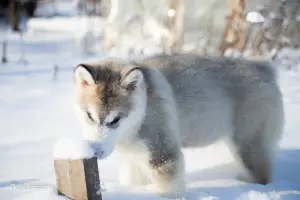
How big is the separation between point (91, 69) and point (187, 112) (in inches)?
37.6

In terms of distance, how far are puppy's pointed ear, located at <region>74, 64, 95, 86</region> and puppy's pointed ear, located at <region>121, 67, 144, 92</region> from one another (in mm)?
233

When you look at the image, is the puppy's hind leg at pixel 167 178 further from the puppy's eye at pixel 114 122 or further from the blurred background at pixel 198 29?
the blurred background at pixel 198 29

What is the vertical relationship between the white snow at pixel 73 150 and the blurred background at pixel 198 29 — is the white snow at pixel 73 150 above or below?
below

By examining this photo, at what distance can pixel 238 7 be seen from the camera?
9.94 meters

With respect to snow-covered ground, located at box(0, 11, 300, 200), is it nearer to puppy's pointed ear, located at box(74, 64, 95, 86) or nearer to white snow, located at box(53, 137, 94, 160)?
white snow, located at box(53, 137, 94, 160)

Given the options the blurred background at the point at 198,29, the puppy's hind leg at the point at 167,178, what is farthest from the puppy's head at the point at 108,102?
the blurred background at the point at 198,29

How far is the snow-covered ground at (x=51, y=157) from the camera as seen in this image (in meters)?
3.48

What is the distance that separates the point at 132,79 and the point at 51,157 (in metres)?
1.83

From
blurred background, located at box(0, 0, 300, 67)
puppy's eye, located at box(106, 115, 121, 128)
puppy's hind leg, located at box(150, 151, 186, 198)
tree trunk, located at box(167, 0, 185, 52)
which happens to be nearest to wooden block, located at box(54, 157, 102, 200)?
puppy's eye, located at box(106, 115, 121, 128)

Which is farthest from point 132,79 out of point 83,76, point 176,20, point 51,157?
point 176,20

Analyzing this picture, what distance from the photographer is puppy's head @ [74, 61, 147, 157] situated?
120 inches

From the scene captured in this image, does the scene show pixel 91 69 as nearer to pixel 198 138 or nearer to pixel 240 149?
pixel 198 138

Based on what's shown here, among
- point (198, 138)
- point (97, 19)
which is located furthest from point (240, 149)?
point (97, 19)

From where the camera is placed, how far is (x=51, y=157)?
4.63 m
